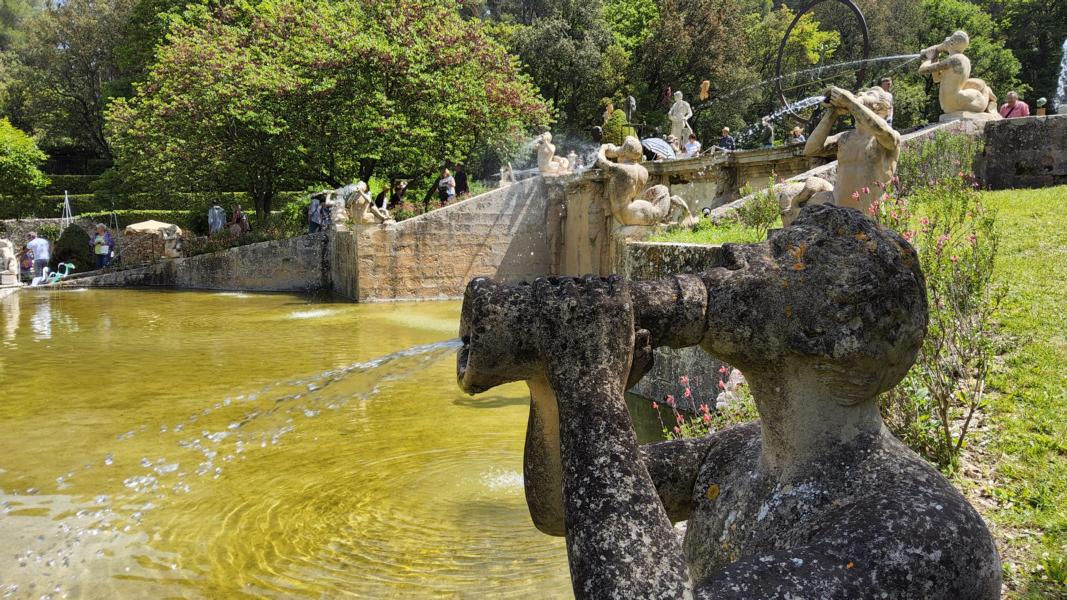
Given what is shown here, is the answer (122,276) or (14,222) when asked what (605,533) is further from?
(14,222)

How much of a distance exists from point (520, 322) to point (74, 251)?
33.2m

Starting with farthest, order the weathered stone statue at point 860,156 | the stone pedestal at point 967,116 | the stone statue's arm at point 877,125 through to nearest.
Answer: the stone pedestal at point 967,116
the weathered stone statue at point 860,156
the stone statue's arm at point 877,125

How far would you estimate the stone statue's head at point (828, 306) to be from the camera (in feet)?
4.38

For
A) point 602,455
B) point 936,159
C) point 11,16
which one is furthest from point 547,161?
point 11,16

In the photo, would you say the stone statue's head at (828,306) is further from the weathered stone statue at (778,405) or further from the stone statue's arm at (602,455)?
the stone statue's arm at (602,455)

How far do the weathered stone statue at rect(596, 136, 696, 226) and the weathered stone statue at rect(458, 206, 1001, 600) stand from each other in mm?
11778

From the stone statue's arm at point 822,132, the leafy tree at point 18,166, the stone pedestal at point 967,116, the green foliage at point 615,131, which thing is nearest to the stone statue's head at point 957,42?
the stone pedestal at point 967,116

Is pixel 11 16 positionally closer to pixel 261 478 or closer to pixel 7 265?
pixel 7 265

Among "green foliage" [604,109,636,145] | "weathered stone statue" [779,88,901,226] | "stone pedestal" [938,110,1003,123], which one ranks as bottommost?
"weathered stone statue" [779,88,901,226]

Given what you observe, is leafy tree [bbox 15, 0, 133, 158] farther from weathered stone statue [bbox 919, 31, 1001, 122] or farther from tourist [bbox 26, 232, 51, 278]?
weathered stone statue [bbox 919, 31, 1001, 122]

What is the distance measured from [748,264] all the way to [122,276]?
27.5 m

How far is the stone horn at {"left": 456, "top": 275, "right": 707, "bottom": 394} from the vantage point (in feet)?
4.37

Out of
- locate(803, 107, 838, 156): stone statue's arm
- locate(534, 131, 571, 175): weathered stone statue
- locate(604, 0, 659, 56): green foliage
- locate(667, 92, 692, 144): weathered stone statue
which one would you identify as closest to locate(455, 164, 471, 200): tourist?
locate(534, 131, 571, 175): weathered stone statue

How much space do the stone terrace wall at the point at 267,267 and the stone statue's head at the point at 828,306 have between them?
2241 cm
